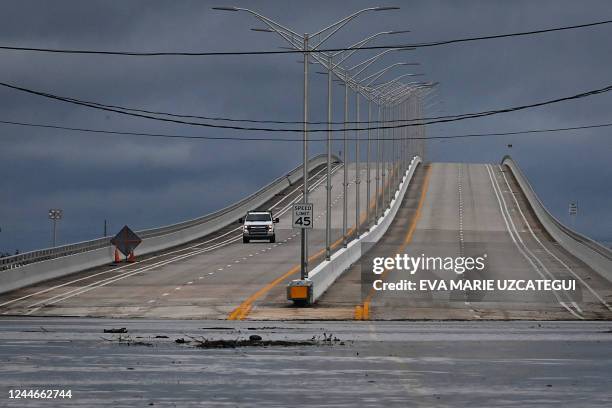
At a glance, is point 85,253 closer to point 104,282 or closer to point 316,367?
point 104,282

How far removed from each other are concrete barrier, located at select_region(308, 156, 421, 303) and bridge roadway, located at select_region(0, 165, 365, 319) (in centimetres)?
133

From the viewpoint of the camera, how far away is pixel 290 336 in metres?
30.2

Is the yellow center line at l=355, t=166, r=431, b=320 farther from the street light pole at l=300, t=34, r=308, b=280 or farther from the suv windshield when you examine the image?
the suv windshield

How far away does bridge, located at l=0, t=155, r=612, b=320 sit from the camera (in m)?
42.4

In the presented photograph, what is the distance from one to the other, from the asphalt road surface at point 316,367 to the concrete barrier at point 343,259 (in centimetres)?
1362

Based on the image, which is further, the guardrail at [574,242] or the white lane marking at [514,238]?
the guardrail at [574,242]

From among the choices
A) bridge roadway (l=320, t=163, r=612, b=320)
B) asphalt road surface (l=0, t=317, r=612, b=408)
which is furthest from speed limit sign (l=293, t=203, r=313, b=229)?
asphalt road surface (l=0, t=317, r=612, b=408)

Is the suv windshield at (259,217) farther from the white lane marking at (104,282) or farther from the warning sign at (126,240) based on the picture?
the warning sign at (126,240)

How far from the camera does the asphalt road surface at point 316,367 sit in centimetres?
1723

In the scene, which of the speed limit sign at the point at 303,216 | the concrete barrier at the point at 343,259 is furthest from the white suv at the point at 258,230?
the speed limit sign at the point at 303,216

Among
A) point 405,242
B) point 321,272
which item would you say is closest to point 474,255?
point 405,242

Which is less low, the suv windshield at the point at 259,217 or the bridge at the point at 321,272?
the suv windshield at the point at 259,217

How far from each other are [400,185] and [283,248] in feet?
174

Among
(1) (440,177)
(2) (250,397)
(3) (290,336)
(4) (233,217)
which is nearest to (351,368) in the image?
(2) (250,397)
